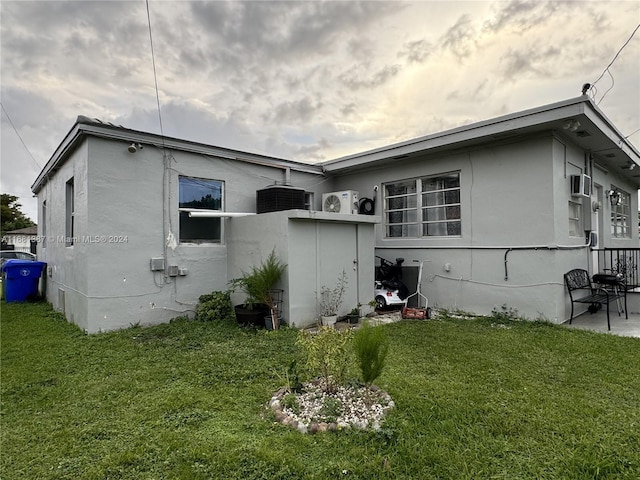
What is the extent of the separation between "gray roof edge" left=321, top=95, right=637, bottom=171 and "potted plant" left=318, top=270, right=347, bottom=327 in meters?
2.95

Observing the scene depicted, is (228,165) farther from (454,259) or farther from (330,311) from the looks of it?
(454,259)

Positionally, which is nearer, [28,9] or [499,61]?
[28,9]

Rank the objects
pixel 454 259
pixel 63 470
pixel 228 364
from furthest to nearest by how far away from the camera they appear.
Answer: pixel 454 259 < pixel 228 364 < pixel 63 470

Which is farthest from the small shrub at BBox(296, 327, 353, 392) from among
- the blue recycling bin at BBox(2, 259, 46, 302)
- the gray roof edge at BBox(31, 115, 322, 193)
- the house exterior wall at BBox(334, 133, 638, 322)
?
the blue recycling bin at BBox(2, 259, 46, 302)

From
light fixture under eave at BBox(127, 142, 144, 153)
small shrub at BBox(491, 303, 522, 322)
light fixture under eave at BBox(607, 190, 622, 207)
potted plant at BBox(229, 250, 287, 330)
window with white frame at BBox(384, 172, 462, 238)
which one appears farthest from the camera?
light fixture under eave at BBox(607, 190, 622, 207)

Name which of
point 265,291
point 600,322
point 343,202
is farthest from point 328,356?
point 600,322

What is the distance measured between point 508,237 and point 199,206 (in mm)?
5818

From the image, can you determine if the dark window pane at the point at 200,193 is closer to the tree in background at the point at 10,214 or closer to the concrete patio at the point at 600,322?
the concrete patio at the point at 600,322

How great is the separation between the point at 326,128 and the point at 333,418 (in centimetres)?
890

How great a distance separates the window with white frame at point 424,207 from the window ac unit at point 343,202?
813 mm

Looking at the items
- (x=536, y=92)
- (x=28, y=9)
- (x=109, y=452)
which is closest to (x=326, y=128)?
Result: (x=536, y=92)

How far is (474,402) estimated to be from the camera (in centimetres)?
282

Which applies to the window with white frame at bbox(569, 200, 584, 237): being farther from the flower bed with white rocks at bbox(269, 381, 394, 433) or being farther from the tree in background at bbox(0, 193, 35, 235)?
the tree in background at bbox(0, 193, 35, 235)

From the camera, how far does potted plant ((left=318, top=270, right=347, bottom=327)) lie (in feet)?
19.4
